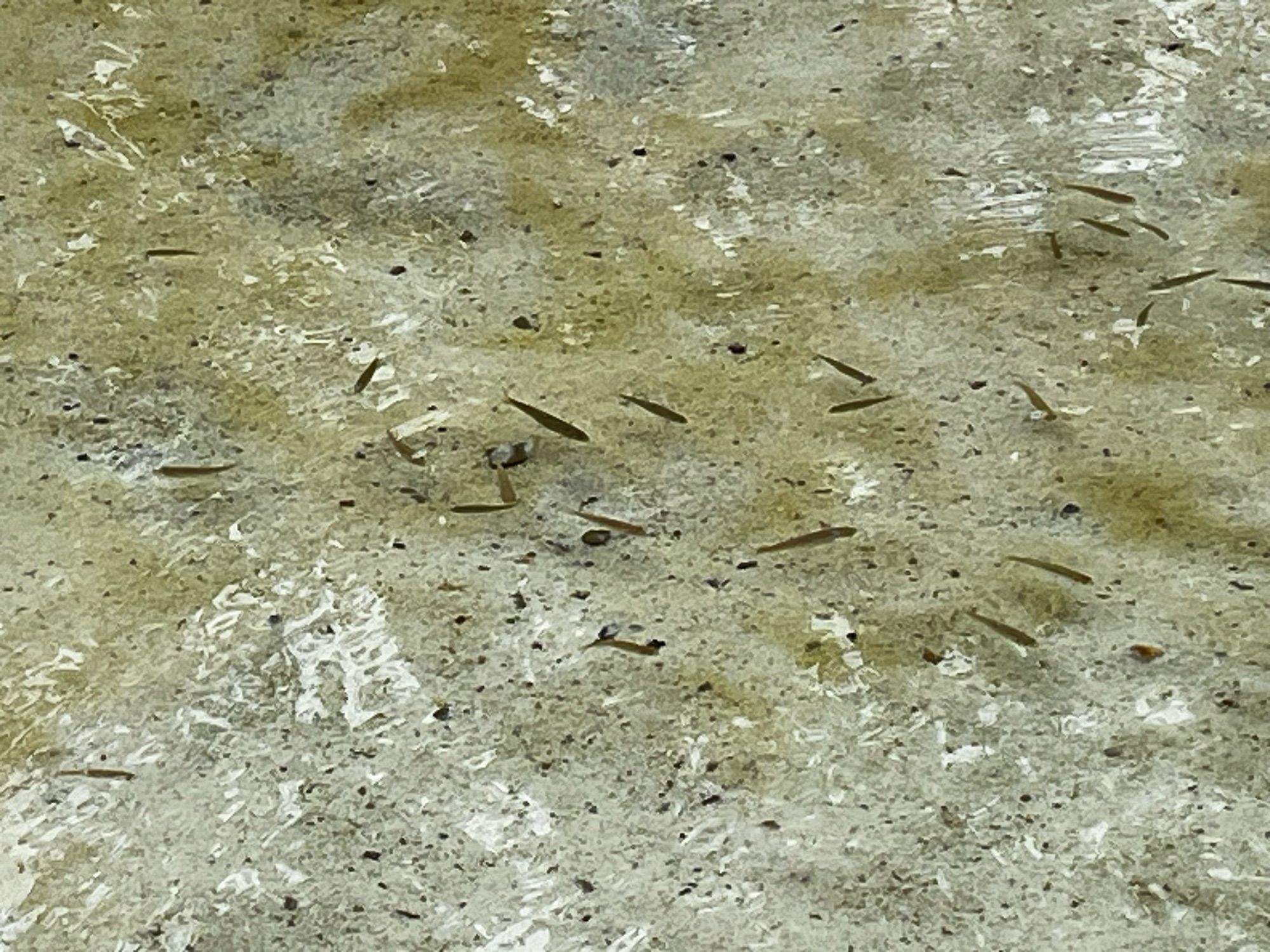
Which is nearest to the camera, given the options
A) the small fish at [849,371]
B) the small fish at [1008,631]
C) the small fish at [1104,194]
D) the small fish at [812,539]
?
the small fish at [1008,631]

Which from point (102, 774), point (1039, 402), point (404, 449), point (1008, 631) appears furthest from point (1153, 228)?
point (102, 774)

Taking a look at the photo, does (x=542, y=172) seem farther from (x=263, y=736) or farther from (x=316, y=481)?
(x=263, y=736)

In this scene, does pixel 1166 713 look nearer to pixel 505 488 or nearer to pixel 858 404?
pixel 858 404

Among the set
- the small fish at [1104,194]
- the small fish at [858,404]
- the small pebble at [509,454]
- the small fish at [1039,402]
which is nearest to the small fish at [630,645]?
the small pebble at [509,454]

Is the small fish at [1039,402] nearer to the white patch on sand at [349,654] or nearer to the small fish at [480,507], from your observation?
the small fish at [480,507]

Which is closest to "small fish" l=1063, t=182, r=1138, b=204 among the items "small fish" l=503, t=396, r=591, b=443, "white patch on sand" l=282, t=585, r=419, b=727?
"small fish" l=503, t=396, r=591, b=443

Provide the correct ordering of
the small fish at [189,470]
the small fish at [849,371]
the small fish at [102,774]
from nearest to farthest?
the small fish at [102,774], the small fish at [189,470], the small fish at [849,371]

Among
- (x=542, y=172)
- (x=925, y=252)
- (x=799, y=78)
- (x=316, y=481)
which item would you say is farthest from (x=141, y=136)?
(x=925, y=252)
